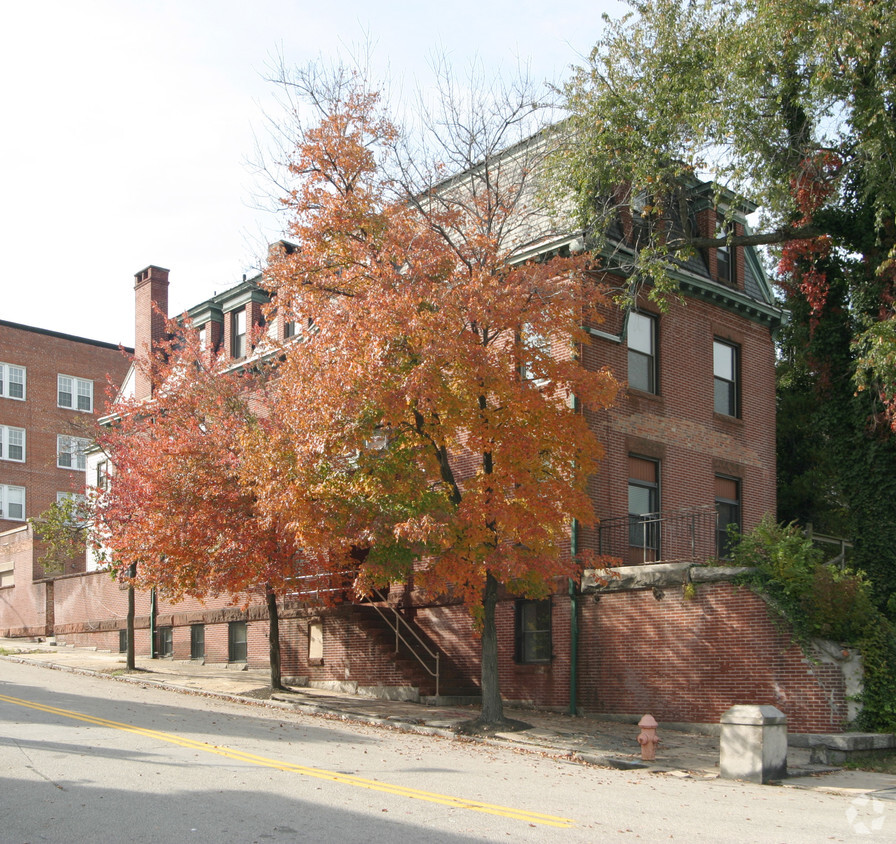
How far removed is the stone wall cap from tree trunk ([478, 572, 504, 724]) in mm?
4837

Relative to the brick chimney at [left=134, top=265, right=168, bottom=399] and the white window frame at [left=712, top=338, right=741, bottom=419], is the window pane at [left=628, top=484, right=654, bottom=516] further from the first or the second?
the brick chimney at [left=134, top=265, right=168, bottom=399]

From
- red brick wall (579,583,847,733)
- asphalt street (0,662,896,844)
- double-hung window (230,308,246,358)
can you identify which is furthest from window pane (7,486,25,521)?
red brick wall (579,583,847,733)

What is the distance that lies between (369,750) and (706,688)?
22.1ft

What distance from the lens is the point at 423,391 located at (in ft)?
53.8

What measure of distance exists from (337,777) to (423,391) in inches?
252

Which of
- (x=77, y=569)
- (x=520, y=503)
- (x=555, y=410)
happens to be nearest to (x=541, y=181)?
(x=555, y=410)

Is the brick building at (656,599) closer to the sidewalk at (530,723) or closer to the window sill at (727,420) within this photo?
the window sill at (727,420)

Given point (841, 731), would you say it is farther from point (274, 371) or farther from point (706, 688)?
point (274, 371)

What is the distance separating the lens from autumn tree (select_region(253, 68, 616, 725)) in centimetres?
1694

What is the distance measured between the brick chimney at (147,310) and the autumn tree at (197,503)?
12.9 m

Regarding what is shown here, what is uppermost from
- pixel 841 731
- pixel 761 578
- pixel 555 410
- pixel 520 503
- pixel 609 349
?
pixel 609 349

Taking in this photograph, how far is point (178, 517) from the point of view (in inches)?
813

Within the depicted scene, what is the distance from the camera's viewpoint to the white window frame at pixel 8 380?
4966 centimetres

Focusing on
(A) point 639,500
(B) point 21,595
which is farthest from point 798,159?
(B) point 21,595
